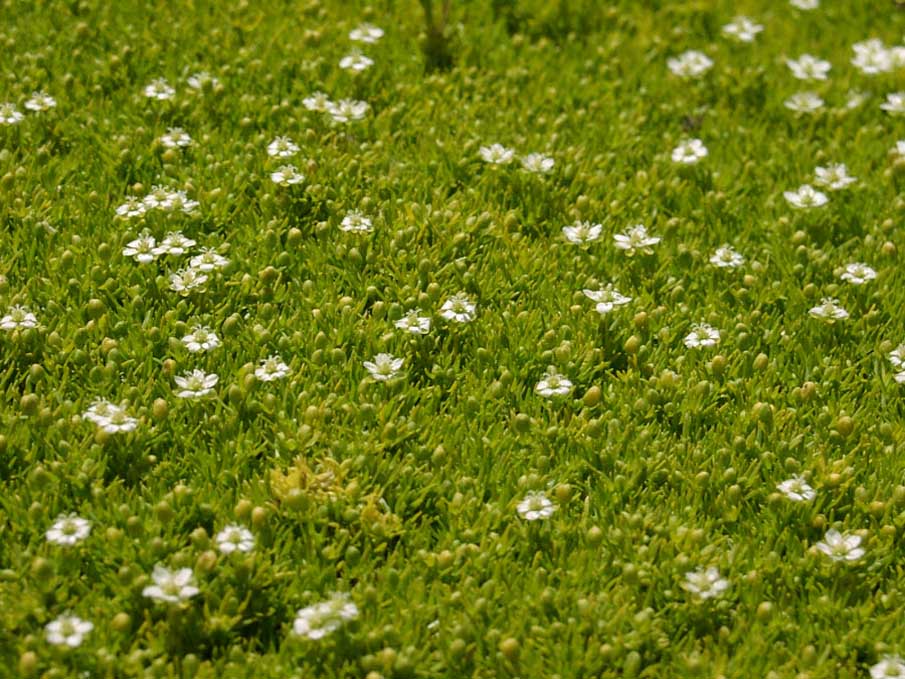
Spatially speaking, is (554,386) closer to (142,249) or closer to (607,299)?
(607,299)

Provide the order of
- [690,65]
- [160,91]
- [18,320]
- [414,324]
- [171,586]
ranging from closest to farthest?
1. [171,586]
2. [18,320]
3. [414,324]
4. [160,91]
5. [690,65]

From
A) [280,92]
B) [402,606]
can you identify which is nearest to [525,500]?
[402,606]

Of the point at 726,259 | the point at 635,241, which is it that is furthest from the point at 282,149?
the point at 726,259

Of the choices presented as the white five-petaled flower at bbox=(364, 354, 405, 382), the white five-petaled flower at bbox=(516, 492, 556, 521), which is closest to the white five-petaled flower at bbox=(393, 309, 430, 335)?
the white five-petaled flower at bbox=(364, 354, 405, 382)

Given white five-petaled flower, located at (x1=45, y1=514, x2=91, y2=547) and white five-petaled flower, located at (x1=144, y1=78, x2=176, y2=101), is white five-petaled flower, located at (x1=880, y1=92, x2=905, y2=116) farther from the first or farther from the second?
white five-petaled flower, located at (x1=45, y1=514, x2=91, y2=547)

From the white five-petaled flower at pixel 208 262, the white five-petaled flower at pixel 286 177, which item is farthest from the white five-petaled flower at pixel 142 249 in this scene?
the white five-petaled flower at pixel 286 177
